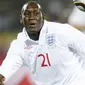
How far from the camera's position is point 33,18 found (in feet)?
13.1

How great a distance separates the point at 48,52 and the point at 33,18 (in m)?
0.33

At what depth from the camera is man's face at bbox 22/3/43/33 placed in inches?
Answer: 157

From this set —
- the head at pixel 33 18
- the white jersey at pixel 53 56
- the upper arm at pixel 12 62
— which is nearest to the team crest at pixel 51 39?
the white jersey at pixel 53 56

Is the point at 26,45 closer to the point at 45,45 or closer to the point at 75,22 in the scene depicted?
the point at 45,45

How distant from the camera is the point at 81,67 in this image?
157 inches

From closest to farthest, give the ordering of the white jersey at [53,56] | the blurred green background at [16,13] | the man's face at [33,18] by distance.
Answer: the white jersey at [53,56] < the man's face at [33,18] < the blurred green background at [16,13]

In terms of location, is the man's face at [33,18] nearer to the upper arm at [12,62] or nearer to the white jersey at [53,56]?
the white jersey at [53,56]

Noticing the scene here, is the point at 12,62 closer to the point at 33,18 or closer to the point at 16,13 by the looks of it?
the point at 33,18

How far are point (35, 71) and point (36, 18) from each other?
18.6 inches

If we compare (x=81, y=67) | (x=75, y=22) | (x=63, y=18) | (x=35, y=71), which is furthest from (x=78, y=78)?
(x=63, y=18)

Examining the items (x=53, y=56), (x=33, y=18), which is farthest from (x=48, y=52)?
(x=33, y=18)

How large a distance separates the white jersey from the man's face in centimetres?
6

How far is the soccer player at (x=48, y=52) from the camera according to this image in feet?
12.8

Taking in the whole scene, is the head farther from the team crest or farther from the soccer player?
the team crest
